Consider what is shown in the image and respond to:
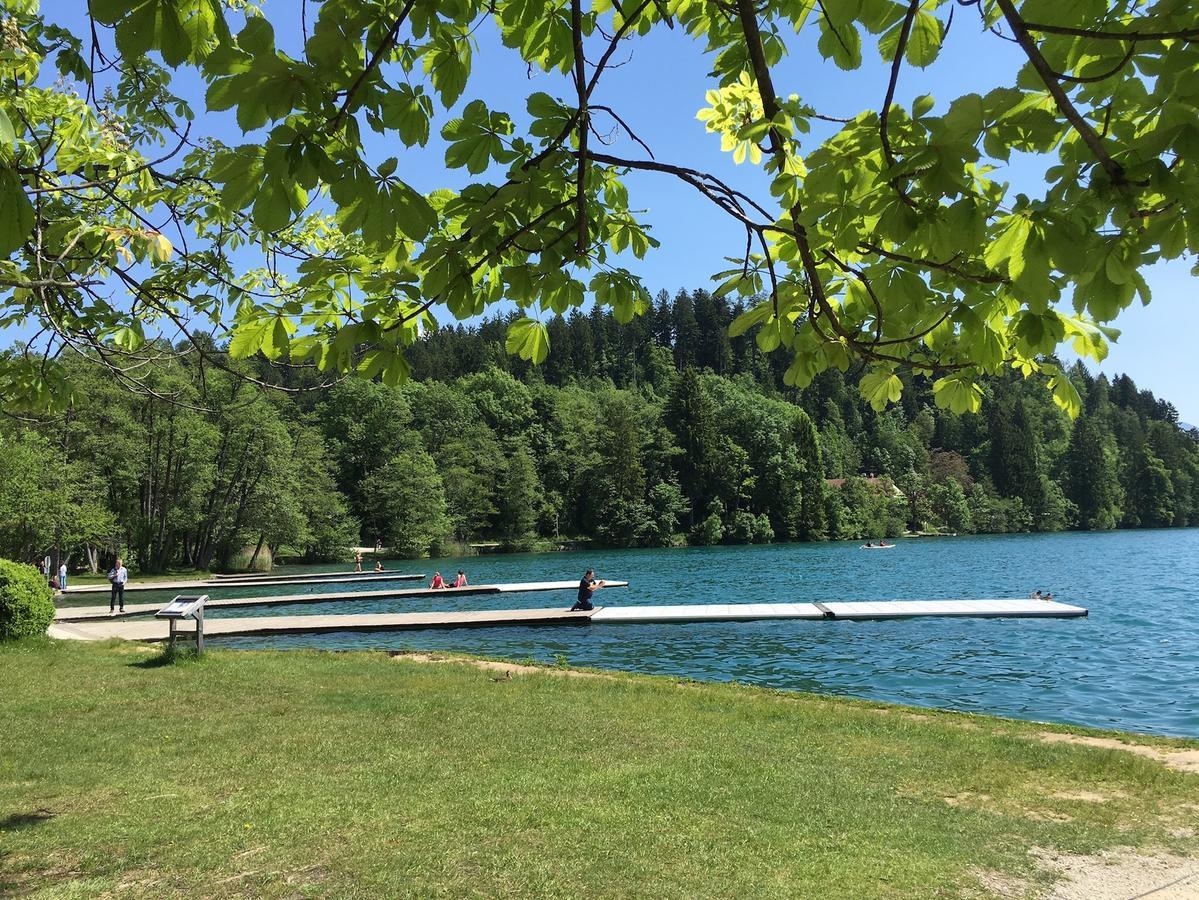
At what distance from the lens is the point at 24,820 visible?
15.7ft

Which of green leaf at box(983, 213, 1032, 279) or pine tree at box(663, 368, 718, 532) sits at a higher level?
pine tree at box(663, 368, 718, 532)

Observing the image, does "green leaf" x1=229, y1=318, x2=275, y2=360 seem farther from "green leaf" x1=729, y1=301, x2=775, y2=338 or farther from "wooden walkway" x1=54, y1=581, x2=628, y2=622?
"wooden walkway" x1=54, y1=581, x2=628, y2=622

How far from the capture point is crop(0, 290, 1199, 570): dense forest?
1602 inches

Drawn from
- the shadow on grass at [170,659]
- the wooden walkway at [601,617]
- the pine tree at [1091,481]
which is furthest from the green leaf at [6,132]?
the pine tree at [1091,481]

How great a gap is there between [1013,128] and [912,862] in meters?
4.17

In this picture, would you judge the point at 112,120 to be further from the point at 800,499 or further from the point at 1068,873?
the point at 800,499

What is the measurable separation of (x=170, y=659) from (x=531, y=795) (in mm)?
7991

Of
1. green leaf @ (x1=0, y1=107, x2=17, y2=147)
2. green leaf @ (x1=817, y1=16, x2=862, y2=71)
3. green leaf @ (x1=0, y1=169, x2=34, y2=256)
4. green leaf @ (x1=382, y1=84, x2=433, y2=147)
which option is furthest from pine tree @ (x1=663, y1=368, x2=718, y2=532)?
green leaf @ (x1=0, y1=107, x2=17, y2=147)

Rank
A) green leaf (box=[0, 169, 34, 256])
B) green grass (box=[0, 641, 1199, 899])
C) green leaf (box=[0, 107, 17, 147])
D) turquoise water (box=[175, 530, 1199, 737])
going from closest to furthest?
green leaf (box=[0, 107, 17, 147]) < green leaf (box=[0, 169, 34, 256]) < green grass (box=[0, 641, 1199, 899]) < turquoise water (box=[175, 530, 1199, 737])

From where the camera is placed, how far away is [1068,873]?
430 centimetres

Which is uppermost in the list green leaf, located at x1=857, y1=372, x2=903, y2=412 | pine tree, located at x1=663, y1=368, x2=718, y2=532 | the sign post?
pine tree, located at x1=663, y1=368, x2=718, y2=532

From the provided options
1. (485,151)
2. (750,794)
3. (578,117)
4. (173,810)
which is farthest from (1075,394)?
(173,810)

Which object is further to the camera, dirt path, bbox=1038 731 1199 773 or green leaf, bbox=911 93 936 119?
dirt path, bbox=1038 731 1199 773

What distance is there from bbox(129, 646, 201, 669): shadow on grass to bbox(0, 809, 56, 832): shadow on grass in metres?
6.40
